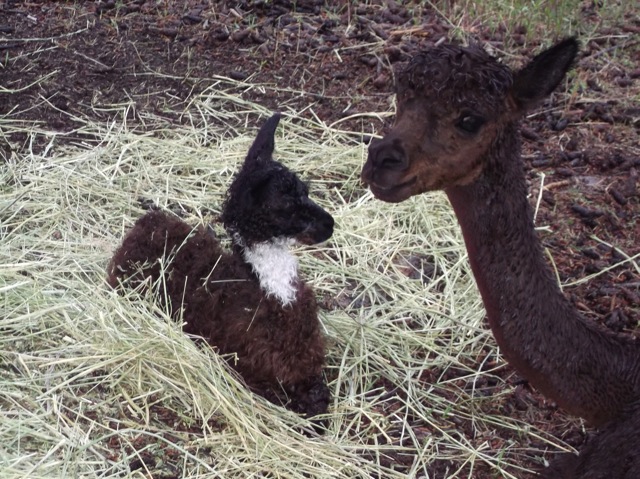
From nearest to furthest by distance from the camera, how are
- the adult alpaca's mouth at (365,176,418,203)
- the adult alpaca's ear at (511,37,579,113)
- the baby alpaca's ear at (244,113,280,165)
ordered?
the adult alpaca's ear at (511,37,579,113) < the adult alpaca's mouth at (365,176,418,203) < the baby alpaca's ear at (244,113,280,165)

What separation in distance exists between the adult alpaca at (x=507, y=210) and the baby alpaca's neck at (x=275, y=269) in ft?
2.47

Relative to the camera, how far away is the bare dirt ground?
598 centimetres

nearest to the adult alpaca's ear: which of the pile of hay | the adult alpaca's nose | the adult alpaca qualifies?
the adult alpaca

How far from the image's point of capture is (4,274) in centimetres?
472

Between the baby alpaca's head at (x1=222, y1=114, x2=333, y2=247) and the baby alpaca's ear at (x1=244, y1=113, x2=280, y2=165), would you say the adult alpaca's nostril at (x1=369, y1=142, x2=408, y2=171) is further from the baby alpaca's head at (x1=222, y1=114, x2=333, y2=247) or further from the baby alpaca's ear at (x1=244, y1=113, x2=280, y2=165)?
the baby alpaca's ear at (x1=244, y1=113, x2=280, y2=165)

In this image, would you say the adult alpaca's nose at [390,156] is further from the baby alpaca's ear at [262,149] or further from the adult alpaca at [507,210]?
the baby alpaca's ear at [262,149]

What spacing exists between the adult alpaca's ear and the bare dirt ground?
2.05m

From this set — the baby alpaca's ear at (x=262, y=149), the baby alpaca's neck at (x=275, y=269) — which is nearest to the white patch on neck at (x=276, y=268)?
the baby alpaca's neck at (x=275, y=269)

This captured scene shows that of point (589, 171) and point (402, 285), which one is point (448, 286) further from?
point (589, 171)

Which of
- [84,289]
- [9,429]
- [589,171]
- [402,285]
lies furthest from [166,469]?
[589,171]

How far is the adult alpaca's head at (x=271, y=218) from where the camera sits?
13.5 ft

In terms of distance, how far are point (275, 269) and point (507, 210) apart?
1.14 meters

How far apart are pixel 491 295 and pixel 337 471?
99 centimetres

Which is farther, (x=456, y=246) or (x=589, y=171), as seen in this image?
(x=589, y=171)
